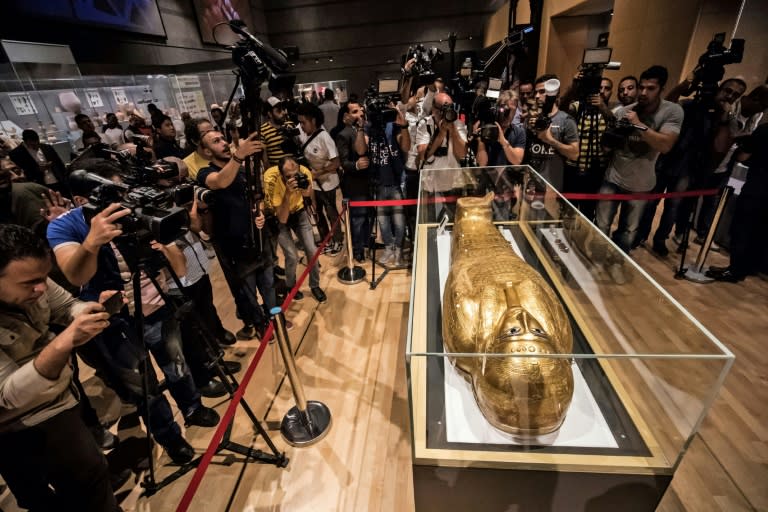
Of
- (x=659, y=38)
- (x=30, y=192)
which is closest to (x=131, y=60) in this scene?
(x=30, y=192)

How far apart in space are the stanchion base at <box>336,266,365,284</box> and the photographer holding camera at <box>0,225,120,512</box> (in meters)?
2.81

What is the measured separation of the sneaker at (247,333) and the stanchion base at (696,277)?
4.52m

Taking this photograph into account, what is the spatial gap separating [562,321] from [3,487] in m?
3.53

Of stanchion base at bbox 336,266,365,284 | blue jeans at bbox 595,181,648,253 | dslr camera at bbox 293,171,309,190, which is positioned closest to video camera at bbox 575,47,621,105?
blue jeans at bbox 595,181,648,253

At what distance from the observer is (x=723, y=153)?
379cm

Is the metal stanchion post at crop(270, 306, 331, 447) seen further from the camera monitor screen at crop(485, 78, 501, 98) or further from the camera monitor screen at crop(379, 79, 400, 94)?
the camera monitor screen at crop(379, 79, 400, 94)

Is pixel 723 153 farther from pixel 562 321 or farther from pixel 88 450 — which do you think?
pixel 88 450

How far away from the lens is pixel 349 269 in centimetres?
432

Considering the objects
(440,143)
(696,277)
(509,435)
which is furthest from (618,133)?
(509,435)

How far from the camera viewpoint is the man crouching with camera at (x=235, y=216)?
2549 millimetres

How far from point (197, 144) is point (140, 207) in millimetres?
1590

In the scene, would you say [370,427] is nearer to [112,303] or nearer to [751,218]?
[112,303]

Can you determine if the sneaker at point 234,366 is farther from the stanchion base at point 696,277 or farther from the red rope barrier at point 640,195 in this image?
the stanchion base at point 696,277

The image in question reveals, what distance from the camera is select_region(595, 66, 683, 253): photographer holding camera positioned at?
122 inches
